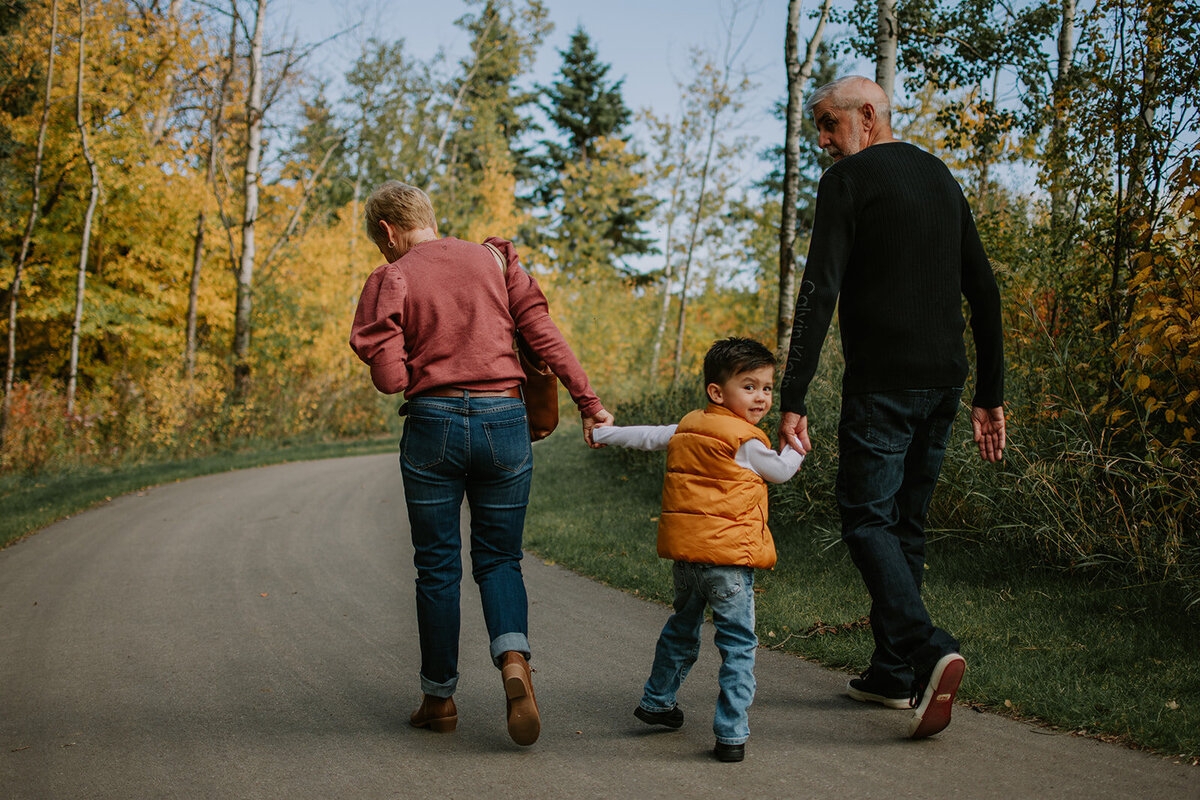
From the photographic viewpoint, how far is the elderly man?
3.28 m

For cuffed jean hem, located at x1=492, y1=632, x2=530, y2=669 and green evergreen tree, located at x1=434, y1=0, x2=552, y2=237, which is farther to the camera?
green evergreen tree, located at x1=434, y1=0, x2=552, y2=237

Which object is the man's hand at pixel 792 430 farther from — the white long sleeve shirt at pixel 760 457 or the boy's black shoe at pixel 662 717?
the boy's black shoe at pixel 662 717

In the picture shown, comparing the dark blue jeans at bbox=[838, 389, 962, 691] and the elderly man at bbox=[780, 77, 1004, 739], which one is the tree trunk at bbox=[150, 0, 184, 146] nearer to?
the elderly man at bbox=[780, 77, 1004, 739]

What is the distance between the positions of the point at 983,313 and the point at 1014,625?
5.95ft

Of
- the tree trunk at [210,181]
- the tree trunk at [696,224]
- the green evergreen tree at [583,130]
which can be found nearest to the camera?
the tree trunk at [210,181]

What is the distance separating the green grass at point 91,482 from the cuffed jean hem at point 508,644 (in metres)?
6.32

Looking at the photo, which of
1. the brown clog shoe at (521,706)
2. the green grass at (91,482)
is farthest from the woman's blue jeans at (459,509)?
the green grass at (91,482)

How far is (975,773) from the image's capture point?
9.62ft

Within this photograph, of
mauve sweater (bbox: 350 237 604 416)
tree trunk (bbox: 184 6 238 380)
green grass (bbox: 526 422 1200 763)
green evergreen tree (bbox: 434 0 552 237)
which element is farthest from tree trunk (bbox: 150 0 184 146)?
mauve sweater (bbox: 350 237 604 416)

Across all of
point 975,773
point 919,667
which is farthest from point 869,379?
point 975,773

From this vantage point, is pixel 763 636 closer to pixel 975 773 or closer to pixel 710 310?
pixel 975 773

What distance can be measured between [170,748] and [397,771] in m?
0.91

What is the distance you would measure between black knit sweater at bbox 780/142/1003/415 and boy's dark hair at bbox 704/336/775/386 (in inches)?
5.1

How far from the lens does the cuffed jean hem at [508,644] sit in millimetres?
3307
